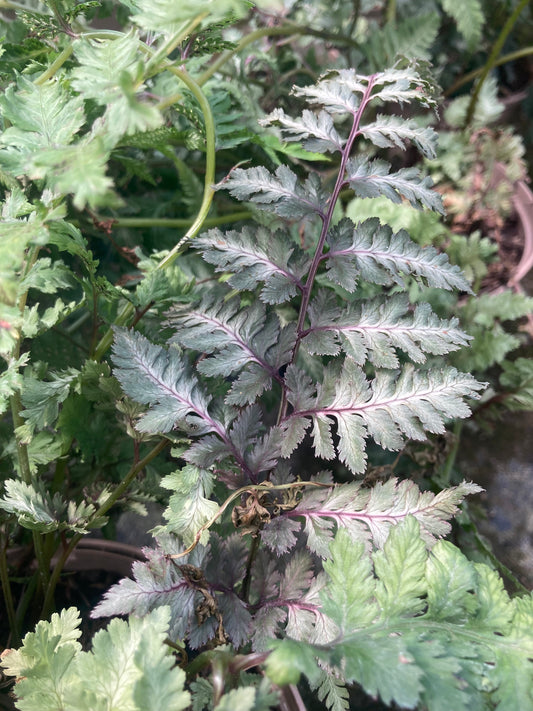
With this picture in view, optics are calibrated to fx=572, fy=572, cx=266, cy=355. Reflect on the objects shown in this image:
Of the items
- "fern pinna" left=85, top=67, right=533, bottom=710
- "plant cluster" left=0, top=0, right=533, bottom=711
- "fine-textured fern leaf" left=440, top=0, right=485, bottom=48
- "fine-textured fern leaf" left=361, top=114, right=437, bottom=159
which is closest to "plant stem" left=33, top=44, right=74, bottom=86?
"plant cluster" left=0, top=0, right=533, bottom=711

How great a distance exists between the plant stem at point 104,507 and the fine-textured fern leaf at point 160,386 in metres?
0.06

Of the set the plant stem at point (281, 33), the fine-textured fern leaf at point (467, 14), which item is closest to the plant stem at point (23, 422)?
the plant stem at point (281, 33)

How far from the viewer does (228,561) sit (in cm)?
56

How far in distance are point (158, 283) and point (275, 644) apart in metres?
0.38

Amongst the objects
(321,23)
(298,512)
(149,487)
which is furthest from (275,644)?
(321,23)

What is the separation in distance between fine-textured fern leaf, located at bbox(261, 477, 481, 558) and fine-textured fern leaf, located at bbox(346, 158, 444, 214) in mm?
283

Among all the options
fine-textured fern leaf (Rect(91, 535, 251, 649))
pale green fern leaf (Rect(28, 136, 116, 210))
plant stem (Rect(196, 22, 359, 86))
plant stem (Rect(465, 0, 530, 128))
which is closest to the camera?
pale green fern leaf (Rect(28, 136, 116, 210))

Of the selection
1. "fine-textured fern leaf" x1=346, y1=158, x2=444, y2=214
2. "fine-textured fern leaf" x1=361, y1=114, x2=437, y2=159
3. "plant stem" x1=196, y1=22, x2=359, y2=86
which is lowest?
"fine-textured fern leaf" x1=346, y1=158, x2=444, y2=214

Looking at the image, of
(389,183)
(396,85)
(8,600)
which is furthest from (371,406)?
(8,600)

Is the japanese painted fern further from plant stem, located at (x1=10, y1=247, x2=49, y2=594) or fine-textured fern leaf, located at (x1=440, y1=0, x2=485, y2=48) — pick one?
fine-textured fern leaf, located at (x1=440, y1=0, x2=485, y2=48)

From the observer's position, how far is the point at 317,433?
558 millimetres

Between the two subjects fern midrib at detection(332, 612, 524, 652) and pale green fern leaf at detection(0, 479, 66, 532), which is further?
pale green fern leaf at detection(0, 479, 66, 532)

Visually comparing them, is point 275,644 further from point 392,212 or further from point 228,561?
point 392,212

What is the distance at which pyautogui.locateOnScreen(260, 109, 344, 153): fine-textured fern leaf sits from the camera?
0.61 metres
